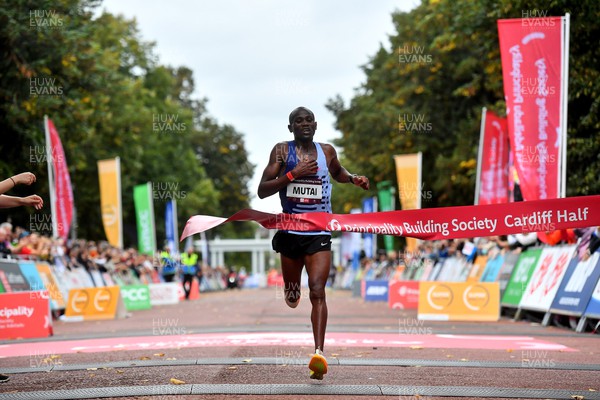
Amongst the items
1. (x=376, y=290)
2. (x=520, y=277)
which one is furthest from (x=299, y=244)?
(x=376, y=290)

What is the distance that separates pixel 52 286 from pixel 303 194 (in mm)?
15468

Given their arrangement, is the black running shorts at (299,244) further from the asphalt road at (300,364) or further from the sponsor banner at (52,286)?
the sponsor banner at (52,286)

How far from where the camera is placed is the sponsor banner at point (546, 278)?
17987 millimetres

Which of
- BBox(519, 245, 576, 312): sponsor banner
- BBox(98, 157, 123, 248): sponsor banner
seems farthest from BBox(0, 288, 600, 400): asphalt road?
BBox(98, 157, 123, 248): sponsor banner

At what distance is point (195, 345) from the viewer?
524 inches

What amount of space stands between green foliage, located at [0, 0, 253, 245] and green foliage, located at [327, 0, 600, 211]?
28.8 feet

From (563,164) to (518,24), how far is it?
283cm

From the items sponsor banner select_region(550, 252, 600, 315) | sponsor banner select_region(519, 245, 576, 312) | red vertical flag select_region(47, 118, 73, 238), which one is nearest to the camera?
sponsor banner select_region(550, 252, 600, 315)

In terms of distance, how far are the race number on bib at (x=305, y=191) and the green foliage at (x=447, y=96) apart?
63.9ft

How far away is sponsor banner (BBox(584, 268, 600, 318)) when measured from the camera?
50.8 feet

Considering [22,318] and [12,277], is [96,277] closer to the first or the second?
[12,277]

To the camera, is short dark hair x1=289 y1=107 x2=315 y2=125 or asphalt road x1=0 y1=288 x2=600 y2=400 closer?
asphalt road x1=0 y1=288 x2=600 y2=400

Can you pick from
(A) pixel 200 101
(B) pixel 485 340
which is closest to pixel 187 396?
(B) pixel 485 340

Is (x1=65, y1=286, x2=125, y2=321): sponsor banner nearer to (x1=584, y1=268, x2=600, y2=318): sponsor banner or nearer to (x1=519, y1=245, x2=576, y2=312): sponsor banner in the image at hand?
(x1=519, y1=245, x2=576, y2=312): sponsor banner
